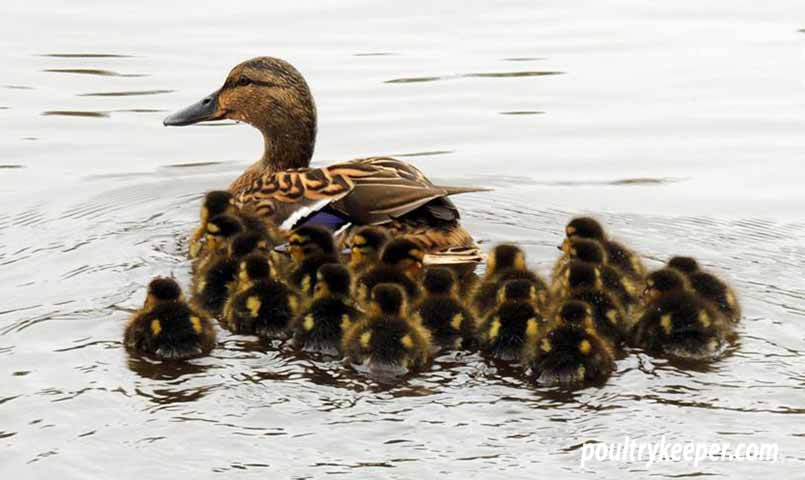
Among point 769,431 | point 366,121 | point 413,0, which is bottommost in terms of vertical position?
point 769,431

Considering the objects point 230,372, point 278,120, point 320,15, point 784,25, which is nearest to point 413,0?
point 320,15

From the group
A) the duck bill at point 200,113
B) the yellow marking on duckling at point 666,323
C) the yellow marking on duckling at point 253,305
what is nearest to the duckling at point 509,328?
the yellow marking on duckling at point 666,323

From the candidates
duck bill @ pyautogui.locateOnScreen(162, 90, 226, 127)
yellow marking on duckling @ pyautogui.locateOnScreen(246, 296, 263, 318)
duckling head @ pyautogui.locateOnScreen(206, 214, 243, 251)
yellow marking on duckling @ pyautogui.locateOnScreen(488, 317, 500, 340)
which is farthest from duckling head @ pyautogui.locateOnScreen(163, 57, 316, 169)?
yellow marking on duckling @ pyautogui.locateOnScreen(488, 317, 500, 340)

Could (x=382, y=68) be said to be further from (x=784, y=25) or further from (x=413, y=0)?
(x=784, y=25)

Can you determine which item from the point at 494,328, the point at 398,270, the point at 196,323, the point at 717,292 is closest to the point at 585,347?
the point at 494,328

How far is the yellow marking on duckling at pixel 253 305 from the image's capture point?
700 cm

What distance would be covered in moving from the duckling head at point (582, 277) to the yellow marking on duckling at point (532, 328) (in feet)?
1.26

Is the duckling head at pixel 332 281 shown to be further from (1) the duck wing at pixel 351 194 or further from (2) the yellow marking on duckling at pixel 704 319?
(2) the yellow marking on duckling at pixel 704 319

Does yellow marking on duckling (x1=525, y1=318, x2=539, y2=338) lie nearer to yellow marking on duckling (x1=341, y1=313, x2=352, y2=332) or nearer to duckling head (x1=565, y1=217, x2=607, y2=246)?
yellow marking on duckling (x1=341, y1=313, x2=352, y2=332)

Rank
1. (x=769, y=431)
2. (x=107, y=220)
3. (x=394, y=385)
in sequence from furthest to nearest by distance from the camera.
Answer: (x=107, y=220), (x=394, y=385), (x=769, y=431)

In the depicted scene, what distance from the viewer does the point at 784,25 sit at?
14117 mm

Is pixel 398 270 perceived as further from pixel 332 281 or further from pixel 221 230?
pixel 221 230

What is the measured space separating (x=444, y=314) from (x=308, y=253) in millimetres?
979

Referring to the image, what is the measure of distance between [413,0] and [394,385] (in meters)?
9.07
